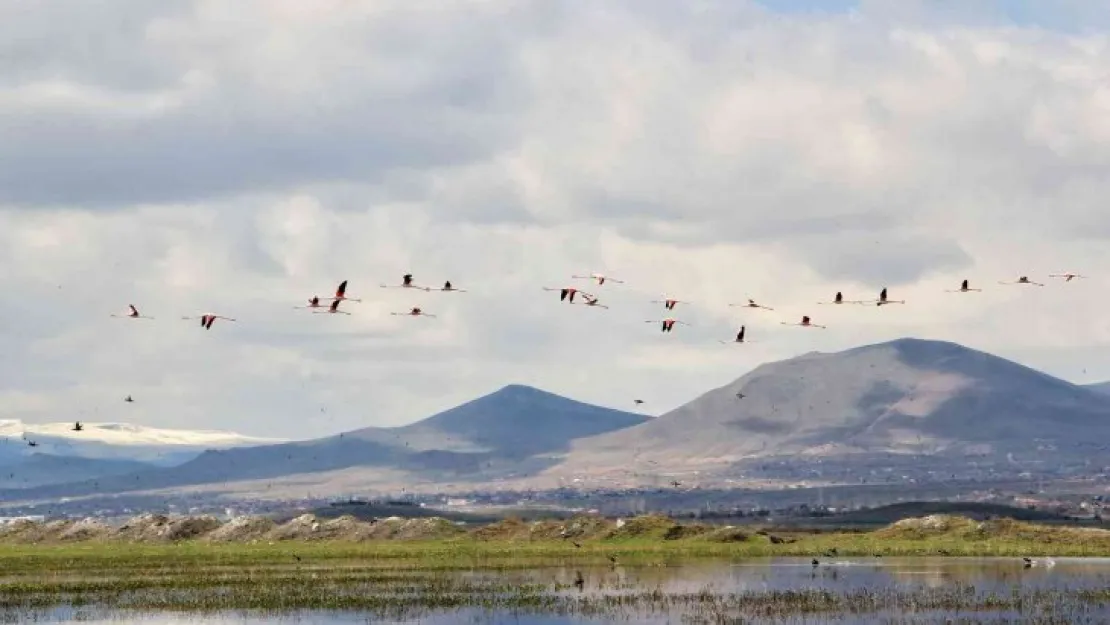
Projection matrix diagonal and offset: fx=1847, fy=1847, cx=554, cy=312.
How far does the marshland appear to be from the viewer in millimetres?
83312

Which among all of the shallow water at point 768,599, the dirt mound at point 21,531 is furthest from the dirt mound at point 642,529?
the dirt mound at point 21,531

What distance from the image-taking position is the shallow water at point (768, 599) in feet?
260

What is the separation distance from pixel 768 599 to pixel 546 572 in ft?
88.3

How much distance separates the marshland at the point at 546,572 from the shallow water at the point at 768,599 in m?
Answer: 0.15

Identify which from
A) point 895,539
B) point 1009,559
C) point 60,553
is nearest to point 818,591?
point 1009,559

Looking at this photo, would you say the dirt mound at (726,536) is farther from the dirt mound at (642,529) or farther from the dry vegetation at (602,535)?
the dirt mound at (642,529)

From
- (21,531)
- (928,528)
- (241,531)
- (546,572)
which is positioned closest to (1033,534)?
(928,528)

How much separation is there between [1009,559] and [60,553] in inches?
2875

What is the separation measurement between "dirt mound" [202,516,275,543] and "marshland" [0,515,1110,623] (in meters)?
0.24

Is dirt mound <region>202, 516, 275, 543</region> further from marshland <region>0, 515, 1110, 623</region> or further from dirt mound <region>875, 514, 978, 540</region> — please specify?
dirt mound <region>875, 514, 978, 540</region>

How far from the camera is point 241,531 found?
560ft

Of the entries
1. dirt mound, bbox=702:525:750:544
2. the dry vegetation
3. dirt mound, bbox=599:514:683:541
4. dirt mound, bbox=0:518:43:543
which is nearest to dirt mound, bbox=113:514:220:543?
the dry vegetation

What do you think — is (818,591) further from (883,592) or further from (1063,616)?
(1063,616)

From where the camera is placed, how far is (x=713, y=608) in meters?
82.4
